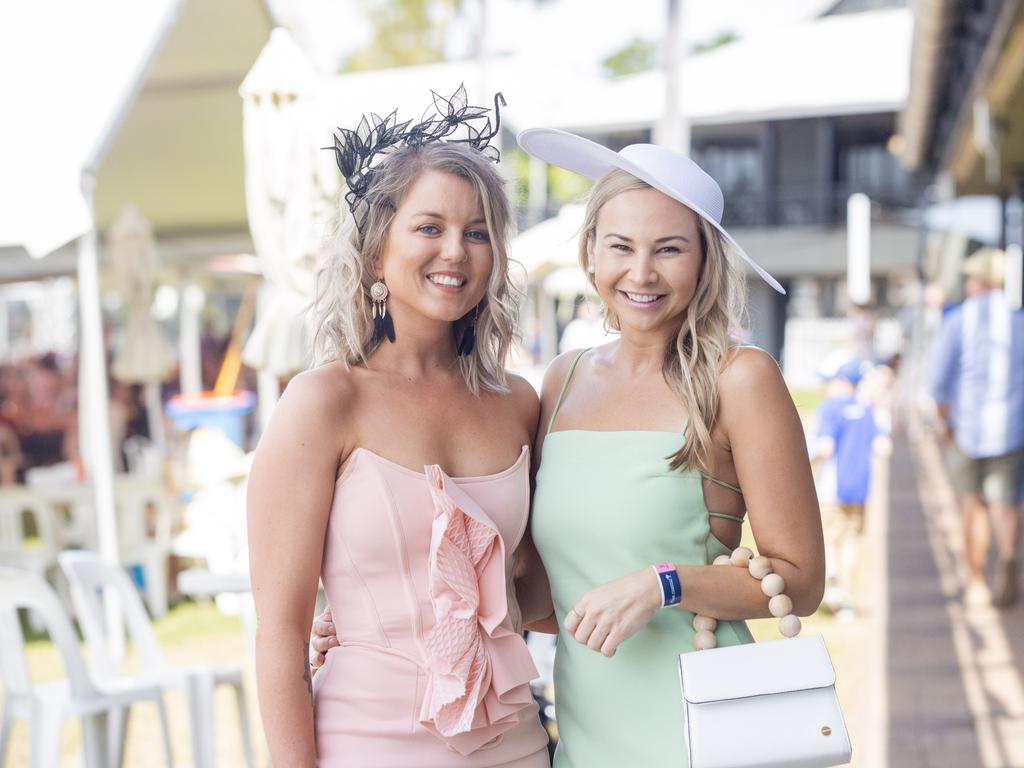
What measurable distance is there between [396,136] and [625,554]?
80cm

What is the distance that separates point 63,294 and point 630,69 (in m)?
28.9

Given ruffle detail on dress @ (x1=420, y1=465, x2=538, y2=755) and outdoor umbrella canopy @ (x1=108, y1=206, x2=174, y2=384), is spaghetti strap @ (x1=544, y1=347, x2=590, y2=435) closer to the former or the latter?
ruffle detail on dress @ (x1=420, y1=465, x2=538, y2=755)

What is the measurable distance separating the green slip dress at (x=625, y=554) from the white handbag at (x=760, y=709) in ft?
0.47

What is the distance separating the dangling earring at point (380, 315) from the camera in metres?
1.91

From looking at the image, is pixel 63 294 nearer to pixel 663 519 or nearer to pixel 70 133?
pixel 70 133

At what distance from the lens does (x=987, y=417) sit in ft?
21.7

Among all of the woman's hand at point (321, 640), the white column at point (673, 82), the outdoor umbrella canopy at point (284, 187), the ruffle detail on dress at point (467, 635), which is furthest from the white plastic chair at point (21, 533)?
the ruffle detail on dress at point (467, 635)

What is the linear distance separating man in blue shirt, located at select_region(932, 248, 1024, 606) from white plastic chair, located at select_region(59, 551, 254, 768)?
14.9ft

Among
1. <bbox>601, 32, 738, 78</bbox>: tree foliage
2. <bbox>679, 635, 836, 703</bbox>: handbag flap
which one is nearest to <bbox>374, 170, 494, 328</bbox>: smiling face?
<bbox>679, 635, 836, 703</bbox>: handbag flap

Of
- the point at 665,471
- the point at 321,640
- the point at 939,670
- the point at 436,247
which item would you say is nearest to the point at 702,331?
the point at 665,471

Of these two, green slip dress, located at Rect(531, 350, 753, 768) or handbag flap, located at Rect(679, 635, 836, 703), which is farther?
green slip dress, located at Rect(531, 350, 753, 768)

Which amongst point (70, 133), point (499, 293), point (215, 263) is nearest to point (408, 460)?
point (499, 293)

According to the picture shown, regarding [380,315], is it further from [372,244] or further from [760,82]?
[760,82]

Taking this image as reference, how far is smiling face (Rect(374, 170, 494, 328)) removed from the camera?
184 centimetres
